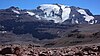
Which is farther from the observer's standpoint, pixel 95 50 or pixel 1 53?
pixel 95 50

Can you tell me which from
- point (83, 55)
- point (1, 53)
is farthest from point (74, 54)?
point (1, 53)

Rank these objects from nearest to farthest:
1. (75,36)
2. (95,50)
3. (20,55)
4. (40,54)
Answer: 1. (20,55)
2. (40,54)
3. (95,50)
4. (75,36)

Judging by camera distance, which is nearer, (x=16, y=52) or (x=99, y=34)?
(x=16, y=52)

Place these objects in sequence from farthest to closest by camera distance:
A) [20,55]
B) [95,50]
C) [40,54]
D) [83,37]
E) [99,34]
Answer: [83,37], [99,34], [95,50], [40,54], [20,55]

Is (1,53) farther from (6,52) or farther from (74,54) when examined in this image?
(74,54)

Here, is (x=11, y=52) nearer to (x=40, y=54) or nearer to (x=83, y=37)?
(x=40, y=54)

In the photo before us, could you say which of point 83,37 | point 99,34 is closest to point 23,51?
point 99,34

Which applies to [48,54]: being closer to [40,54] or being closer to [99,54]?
[40,54]

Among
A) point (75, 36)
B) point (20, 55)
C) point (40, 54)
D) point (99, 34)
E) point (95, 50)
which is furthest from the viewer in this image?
point (75, 36)

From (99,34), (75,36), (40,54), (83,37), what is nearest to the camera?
(40,54)
